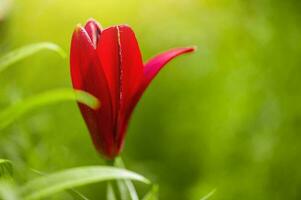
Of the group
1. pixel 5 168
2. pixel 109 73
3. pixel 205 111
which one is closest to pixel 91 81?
pixel 109 73

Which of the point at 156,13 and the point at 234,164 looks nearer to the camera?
the point at 234,164

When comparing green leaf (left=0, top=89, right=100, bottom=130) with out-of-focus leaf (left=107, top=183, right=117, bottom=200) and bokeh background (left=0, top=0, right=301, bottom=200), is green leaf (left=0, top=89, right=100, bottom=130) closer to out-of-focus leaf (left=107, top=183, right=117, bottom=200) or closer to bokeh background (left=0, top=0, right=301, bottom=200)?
out-of-focus leaf (left=107, top=183, right=117, bottom=200)

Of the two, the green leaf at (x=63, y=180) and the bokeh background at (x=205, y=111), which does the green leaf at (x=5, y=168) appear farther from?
the bokeh background at (x=205, y=111)

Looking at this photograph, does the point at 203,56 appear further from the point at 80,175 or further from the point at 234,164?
the point at 80,175

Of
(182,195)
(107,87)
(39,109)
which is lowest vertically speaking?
(182,195)

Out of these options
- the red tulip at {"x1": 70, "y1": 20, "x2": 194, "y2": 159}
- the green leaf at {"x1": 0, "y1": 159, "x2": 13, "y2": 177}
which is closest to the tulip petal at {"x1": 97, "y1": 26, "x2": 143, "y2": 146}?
the red tulip at {"x1": 70, "y1": 20, "x2": 194, "y2": 159}

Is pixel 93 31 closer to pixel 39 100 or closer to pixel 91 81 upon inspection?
pixel 91 81

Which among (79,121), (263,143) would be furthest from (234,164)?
(79,121)
